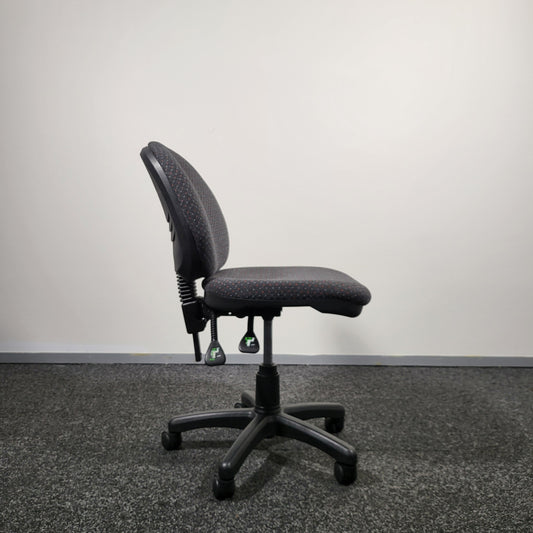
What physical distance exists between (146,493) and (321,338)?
1.12m

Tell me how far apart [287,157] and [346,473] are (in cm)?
135

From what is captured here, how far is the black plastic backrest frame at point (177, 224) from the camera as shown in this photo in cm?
82

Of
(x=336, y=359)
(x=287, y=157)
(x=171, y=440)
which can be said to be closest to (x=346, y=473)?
(x=171, y=440)

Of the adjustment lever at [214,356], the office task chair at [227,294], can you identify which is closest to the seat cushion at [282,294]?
the office task chair at [227,294]

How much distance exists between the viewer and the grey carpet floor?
815 millimetres

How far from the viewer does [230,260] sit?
1.82 m

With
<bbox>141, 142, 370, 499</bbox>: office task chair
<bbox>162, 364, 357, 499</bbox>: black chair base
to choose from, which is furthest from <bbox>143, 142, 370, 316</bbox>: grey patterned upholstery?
<bbox>162, 364, 357, 499</bbox>: black chair base

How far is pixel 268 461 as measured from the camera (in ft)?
3.33

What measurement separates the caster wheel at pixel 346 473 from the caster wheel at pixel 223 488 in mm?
265

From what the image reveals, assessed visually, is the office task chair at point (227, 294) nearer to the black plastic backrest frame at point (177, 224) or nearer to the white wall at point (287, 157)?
the black plastic backrest frame at point (177, 224)

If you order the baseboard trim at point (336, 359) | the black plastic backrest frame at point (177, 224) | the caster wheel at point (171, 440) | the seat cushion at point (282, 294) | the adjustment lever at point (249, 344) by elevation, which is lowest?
the baseboard trim at point (336, 359)

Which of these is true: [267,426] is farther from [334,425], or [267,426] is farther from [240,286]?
[240,286]

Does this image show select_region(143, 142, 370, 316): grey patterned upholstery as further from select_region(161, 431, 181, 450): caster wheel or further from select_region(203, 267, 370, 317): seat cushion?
select_region(161, 431, 181, 450): caster wheel

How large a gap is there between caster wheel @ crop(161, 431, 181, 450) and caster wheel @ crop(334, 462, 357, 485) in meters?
0.47
